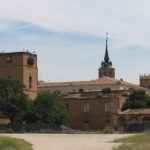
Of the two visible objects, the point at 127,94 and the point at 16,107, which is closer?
the point at 16,107

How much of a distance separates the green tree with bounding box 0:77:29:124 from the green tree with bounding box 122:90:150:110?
24220mm

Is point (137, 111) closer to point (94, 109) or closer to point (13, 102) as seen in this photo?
point (94, 109)

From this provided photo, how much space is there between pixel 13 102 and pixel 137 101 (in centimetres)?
2922

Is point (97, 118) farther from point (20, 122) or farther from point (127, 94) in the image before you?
point (20, 122)

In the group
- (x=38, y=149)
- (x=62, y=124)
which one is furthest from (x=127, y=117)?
(x=38, y=149)

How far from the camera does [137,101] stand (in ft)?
399

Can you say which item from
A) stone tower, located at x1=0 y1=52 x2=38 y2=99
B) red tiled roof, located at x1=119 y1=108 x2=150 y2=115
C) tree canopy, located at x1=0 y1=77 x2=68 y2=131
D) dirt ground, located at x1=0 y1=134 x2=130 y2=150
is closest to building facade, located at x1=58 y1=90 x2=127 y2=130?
red tiled roof, located at x1=119 y1=108 x2=150 y2=115

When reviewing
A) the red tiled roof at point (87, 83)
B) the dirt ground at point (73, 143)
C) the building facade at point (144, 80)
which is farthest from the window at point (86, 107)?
the dirt ground at point (73, 143)

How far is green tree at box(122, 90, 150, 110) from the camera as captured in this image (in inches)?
4739

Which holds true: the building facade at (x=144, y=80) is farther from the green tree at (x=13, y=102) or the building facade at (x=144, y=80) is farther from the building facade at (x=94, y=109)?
the green tree at (x=13, y=102)

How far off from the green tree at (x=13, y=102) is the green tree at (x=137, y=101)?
2422 cm

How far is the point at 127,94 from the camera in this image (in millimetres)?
129375

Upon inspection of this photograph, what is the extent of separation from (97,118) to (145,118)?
18.7 metres

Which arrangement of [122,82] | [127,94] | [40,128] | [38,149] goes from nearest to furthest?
[38,149] → [40,128] → [127,94] → [122,82]
